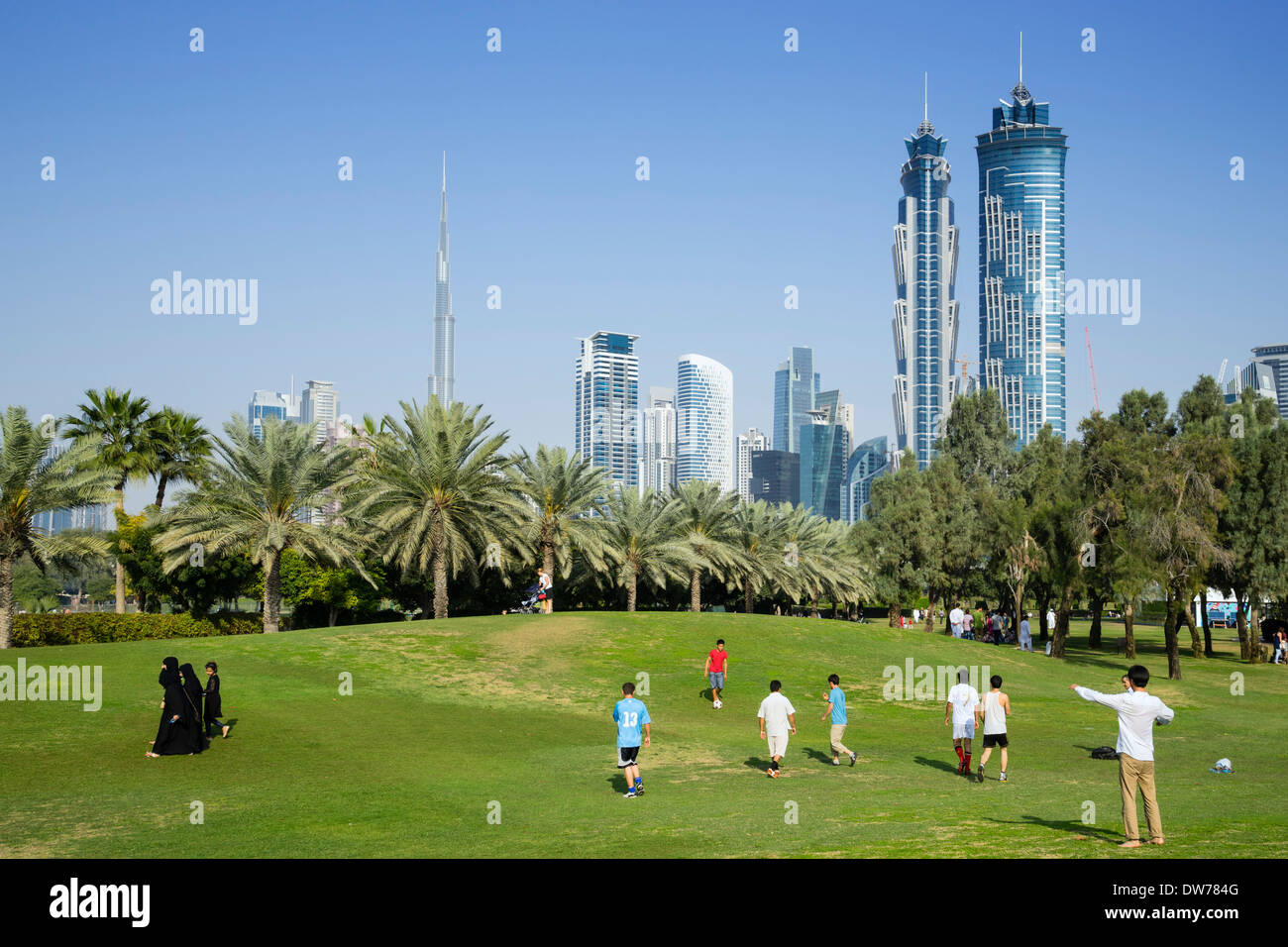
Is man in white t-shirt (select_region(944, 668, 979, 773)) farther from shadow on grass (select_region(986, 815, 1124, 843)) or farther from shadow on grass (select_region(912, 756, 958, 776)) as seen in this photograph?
shadow on grass (select_region(986, 815, 1124, 843))

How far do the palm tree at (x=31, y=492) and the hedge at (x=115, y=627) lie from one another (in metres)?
1.30

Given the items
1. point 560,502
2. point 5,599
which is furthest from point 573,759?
point 560,502

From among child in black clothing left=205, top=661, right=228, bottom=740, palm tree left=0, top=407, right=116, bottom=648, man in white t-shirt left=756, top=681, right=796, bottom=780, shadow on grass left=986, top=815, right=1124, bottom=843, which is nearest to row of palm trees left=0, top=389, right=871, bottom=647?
palm tree left=0, top=407, right=116, bottom=648

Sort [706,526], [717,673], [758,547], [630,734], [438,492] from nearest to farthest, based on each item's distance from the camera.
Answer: [630,734] → [717,673] → [438,492] → [706,526] → [758,547]

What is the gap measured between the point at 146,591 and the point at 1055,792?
124 feet

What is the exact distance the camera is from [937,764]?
728 inches

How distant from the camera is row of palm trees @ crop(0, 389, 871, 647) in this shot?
3089 centimetres

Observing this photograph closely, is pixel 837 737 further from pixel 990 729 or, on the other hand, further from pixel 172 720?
pixel 172 720

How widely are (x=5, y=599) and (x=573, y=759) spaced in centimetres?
2096
